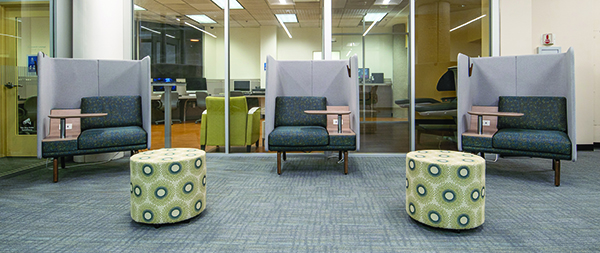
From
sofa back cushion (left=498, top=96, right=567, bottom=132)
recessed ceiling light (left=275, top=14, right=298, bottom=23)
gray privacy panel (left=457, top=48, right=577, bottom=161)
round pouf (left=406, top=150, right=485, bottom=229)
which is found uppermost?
recessed ceiling light (left=275, top=14, right=298, bottom=23)

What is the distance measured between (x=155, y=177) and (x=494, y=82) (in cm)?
354

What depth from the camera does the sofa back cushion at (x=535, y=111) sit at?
10.3 feet

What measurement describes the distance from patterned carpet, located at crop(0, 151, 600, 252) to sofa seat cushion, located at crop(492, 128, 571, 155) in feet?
1.04

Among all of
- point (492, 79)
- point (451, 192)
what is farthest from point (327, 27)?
point (451, 192)

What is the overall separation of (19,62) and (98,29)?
989 mm

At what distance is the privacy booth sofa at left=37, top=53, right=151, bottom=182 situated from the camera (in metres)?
2.98

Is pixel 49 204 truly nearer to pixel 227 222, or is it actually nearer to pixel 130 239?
pixel 130 239

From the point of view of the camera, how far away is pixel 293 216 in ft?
6.81

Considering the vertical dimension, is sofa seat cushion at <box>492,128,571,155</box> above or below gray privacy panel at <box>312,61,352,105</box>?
below

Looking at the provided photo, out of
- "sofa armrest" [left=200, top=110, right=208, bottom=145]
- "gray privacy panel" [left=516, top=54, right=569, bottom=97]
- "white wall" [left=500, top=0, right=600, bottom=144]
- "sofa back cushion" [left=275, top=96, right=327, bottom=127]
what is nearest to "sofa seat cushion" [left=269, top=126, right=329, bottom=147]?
"sofa back cushion" [left=275, top=96, right=327, bottom=127]

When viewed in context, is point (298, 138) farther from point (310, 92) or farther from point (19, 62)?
point (19, 62)

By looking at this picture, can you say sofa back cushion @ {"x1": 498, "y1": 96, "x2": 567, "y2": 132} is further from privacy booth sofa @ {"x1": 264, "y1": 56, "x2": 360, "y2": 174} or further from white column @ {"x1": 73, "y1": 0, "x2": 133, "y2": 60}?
white column @ {"x1": 73, "y1": 0, "x2": 133, "y2": 60}

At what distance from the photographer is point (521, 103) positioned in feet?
11.1

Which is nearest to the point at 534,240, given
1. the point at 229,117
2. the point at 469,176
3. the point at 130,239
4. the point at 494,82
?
the point at 469,176
